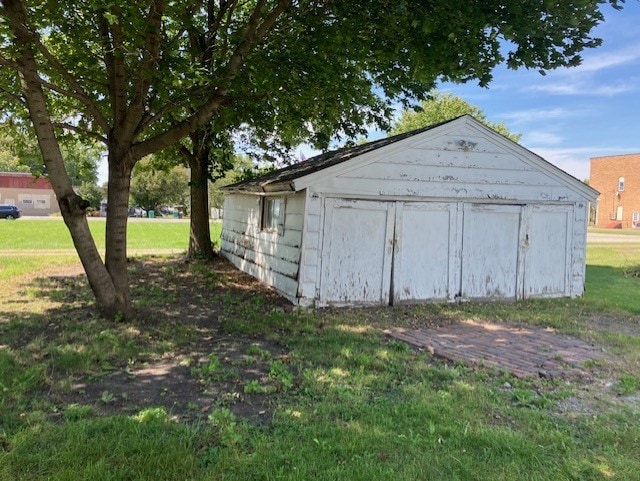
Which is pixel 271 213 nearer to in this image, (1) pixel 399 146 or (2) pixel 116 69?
(1) pixel 399 146

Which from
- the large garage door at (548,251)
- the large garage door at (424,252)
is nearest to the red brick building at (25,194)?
the large garage door at (424,252)

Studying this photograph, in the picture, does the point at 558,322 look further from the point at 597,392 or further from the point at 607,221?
the point at 607,221

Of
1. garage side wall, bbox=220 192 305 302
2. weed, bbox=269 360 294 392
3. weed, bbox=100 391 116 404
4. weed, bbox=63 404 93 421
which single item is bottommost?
weed, bbox=100 391 116 404

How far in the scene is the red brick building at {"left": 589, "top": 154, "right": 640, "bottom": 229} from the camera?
5634 centimetres

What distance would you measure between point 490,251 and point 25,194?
68.2 metres

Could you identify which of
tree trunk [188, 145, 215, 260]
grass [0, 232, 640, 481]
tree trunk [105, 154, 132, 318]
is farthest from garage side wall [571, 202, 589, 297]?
tree trunk [188, 145, 215, 260]

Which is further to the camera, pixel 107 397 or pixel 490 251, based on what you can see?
pixel 490 251

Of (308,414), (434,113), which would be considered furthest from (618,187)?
(308,414)

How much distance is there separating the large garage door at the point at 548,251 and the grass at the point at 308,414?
3269mm

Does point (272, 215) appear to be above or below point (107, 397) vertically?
above

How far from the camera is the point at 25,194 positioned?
63719mm

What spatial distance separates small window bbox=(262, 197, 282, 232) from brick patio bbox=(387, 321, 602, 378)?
4460mm

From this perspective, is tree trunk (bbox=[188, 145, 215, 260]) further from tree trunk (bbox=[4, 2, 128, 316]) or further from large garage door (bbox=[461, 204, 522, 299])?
large garage door (bbox=[461, 204, 522, 299])

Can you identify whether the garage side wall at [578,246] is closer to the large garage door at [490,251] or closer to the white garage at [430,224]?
the white garage at [430,224]
